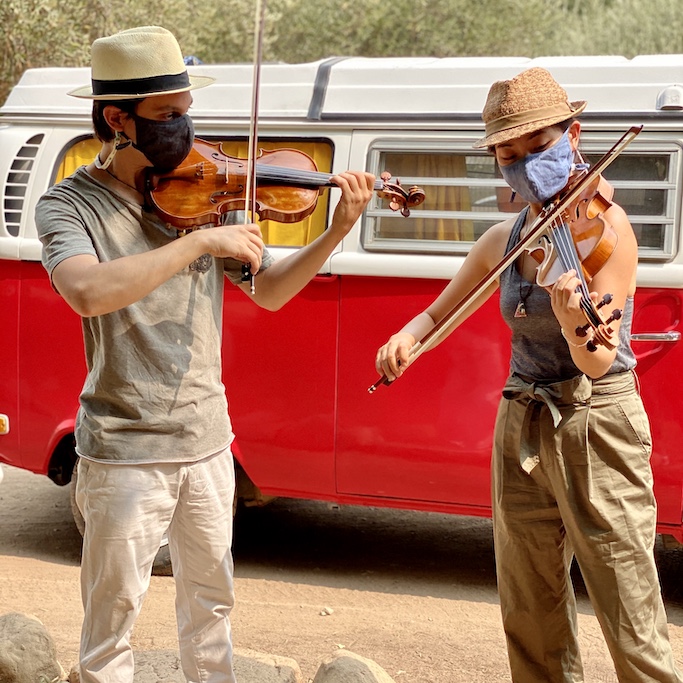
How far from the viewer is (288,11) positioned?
18656 millimetres

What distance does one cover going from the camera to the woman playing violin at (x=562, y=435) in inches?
105

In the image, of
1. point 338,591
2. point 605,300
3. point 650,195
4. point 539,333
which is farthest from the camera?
point 338,591

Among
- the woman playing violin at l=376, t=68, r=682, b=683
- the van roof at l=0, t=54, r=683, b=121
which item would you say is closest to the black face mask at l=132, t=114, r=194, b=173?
the woman playing violin at l=376, t=68, r=682, b=683

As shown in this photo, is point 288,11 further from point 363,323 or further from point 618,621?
point 618,621

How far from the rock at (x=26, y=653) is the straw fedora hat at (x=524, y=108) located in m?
2.35

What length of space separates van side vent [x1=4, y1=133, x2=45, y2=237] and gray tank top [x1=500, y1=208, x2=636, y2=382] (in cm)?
336

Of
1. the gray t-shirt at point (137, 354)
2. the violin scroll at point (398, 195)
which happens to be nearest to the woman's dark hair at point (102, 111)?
the gray t-shirt at point (137, 354)

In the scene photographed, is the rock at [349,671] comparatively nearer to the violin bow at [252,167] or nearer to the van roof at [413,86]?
the violin bow at [252,167]

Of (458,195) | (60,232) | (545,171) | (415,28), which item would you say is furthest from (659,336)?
(415,28)

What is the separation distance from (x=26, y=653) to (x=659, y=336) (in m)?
2.88

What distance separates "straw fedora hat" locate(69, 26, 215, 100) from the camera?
269cm

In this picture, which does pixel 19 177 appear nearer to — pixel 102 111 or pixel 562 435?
pixel 102 111

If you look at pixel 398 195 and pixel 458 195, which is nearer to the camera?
pixel 398 195

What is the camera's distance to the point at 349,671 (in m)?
3.37
